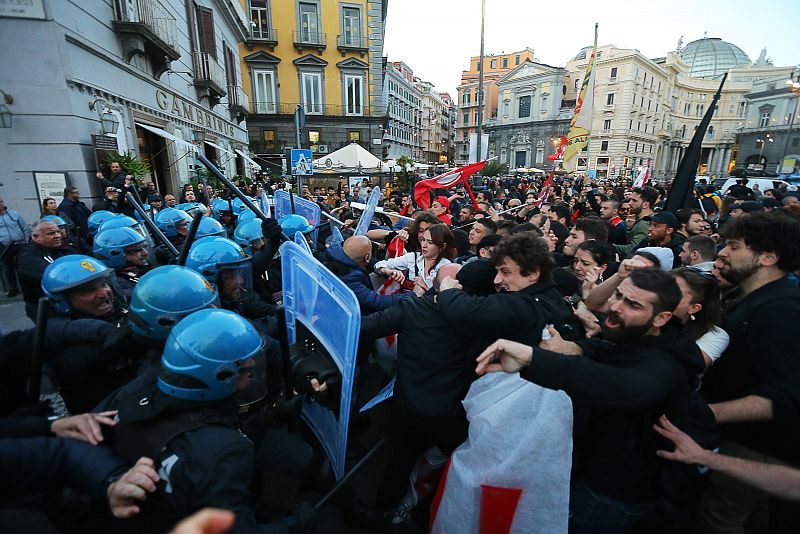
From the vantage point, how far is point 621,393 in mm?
1473

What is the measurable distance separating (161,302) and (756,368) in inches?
123

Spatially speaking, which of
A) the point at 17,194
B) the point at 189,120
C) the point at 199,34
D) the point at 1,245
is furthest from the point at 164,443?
the point at 199,34

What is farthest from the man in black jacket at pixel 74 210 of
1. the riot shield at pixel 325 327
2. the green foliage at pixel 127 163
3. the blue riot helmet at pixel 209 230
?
the riot shield at pixel 325 327

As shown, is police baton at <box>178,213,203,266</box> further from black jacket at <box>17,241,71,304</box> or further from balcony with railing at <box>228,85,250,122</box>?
balcony with railing at <box>228,85,250,122</box>

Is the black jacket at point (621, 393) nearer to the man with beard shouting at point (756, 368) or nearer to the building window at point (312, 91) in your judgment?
the man with beard shouting at point (756, 368)

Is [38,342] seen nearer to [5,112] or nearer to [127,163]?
[127,163]

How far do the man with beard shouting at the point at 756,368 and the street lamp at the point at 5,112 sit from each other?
1089cm

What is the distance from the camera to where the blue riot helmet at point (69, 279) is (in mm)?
2328

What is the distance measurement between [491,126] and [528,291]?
69392mm

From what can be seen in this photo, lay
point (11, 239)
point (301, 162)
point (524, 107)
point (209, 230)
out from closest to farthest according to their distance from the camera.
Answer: point (209, 230) → point (11, 239) → point (301, 162) → point (524, 107)

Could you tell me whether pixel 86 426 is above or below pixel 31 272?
below

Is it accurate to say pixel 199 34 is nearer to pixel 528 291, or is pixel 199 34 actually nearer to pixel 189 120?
pixel 189 120

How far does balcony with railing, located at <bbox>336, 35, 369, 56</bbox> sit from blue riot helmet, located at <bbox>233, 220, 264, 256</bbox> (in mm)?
30435

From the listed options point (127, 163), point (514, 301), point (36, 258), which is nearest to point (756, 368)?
point (514, 301)
